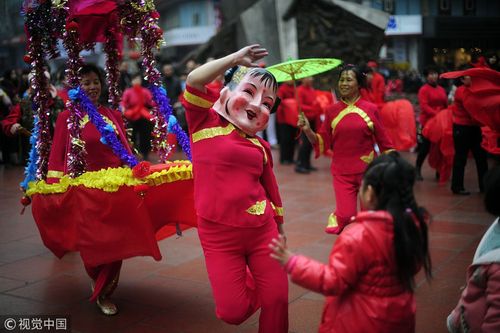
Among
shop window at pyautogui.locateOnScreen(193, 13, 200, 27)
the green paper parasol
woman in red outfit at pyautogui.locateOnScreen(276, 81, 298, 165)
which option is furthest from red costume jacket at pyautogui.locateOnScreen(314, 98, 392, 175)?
shop window at pyautogui.locateOnScreen(193, 13, 200, 27)

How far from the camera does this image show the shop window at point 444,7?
22.0ft

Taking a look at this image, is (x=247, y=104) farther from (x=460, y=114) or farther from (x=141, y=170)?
(x=460, y=114)

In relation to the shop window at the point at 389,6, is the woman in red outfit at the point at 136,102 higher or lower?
lower

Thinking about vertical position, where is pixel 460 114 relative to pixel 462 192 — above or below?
above

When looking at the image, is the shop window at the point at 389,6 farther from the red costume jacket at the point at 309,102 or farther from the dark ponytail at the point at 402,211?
the dark ponytail at the point at 402,211

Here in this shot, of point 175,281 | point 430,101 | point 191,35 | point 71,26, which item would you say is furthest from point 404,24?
point 191,35

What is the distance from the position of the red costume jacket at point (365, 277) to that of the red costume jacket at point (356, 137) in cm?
262

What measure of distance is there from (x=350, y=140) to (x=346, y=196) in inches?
19.3

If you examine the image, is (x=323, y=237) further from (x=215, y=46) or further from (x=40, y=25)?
(x=215, y=46)

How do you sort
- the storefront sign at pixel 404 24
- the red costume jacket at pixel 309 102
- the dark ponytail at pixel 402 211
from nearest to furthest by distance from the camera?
the dark ponytail at pixel 402 211, the storefront sign at pixel 404 24, the red costume jacket at pixel 309 102

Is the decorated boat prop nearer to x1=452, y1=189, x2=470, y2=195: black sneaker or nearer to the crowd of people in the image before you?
the crowd of people

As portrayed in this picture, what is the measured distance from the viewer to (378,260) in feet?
8.34

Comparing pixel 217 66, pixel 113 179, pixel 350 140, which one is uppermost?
pixel 217 66

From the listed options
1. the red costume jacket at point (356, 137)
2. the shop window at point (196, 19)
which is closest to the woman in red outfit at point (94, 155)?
the red costume jacket at point (356, 137)
